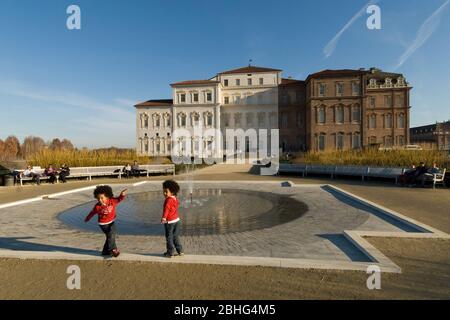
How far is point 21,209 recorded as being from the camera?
29.0 feet

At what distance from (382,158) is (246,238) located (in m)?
16.6

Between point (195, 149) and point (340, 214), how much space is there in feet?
158

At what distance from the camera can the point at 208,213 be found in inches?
324

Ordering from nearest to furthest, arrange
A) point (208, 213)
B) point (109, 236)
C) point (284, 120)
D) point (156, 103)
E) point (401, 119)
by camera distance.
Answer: point (109, 236) → point (208, 213) → point (401, 119) → point (284, 120) → point (156, 103)

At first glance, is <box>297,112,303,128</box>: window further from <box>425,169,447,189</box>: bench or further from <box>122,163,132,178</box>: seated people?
<box>425,169,447,189</box>: bench

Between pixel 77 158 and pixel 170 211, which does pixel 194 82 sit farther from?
pixel 170 211

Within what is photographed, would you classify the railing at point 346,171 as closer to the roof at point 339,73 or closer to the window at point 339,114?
the window at point 339,114

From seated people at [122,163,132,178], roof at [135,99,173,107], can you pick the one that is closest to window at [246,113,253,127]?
roof at [135,99,173,107]

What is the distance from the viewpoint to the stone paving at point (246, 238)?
16.1 feet

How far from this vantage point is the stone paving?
4.91 m

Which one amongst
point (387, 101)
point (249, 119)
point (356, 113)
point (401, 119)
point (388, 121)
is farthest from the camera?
point (249, 119)

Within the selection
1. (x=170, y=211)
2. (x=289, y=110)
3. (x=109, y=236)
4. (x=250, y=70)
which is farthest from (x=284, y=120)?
(x=109, y=236)
